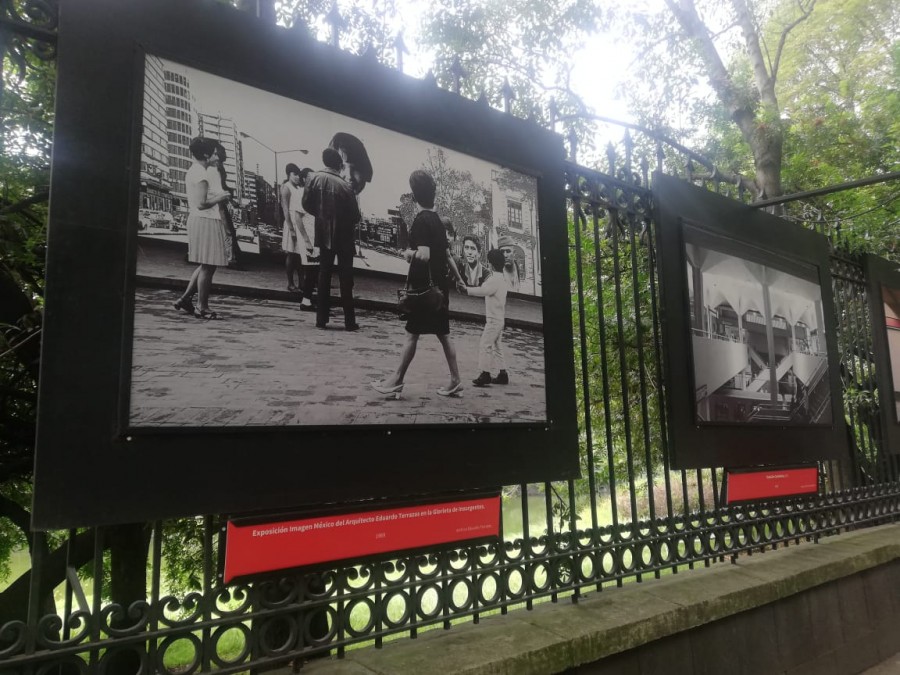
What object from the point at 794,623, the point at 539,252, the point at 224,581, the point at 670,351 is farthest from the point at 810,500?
the point at 224,581

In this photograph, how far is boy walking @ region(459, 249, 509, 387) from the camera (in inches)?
125

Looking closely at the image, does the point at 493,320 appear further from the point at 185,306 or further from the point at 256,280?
the point at 185,306

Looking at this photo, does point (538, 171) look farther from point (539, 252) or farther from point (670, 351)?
point (670, 351)

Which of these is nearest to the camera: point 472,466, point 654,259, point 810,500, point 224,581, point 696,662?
point 224,581

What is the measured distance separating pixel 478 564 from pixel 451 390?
2.82 feet

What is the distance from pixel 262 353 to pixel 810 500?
4.78 m

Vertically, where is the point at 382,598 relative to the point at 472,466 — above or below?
below

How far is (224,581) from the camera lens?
2.30m

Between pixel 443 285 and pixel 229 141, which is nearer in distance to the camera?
pixel 229 141

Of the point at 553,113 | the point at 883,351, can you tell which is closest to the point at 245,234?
the point at 553,113

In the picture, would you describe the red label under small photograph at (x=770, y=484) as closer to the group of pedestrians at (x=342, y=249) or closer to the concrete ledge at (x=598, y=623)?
the concrete ledge at (x=598, y=623)

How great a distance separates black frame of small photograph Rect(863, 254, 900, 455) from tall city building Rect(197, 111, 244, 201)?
661 centimetres

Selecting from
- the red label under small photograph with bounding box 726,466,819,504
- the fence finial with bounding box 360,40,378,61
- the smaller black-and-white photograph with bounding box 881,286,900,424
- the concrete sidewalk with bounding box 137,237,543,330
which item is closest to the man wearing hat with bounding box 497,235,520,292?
the concrete sidewalk with bounding box 137,237,543,330

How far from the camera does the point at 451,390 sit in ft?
9.92
